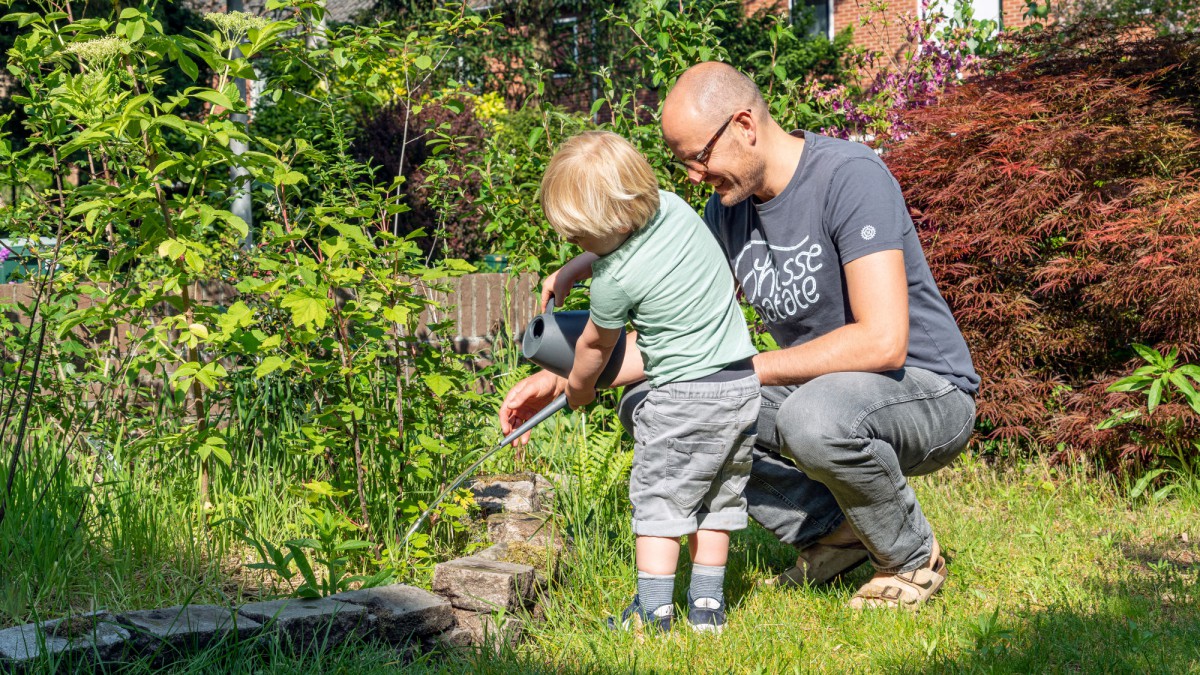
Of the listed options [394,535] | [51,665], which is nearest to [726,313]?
[394,535]

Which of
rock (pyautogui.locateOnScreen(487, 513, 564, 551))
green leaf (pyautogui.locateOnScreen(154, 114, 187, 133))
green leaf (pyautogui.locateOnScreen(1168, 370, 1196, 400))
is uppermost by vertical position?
green leaf (pyautogui.locateOnScreen(154, 114, 187, 133))

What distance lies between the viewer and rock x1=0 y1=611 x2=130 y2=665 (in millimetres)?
1938

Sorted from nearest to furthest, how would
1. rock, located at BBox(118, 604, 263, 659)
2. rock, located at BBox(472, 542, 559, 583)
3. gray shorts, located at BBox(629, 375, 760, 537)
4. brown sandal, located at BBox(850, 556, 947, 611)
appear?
rock, located at BBox(118, 604, 263, 659), gray shorts, located at BBox(629, 375, 760, 537), brown sandal, located at BBox(850, 556, 947, 611), rock, located at BBox(472, 542, 559, 583)

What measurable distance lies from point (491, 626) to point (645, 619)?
0.39 m

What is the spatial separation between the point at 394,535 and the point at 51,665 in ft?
3.79

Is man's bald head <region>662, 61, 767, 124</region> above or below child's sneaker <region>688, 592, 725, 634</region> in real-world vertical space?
above

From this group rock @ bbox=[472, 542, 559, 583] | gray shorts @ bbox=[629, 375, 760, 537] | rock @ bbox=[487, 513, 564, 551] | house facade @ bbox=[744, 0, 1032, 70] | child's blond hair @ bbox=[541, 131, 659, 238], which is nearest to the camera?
child's blond hair @ bbox=[541, 131, 659, 238]

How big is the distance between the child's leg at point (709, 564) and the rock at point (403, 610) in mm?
620

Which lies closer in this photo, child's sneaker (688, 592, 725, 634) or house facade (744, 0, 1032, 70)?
child's sneaker (688, 592, 725, 634)

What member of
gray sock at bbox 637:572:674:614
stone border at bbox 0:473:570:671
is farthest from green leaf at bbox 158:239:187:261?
gray sock at bbox 637:572:674:614

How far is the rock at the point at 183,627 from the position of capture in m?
2.09

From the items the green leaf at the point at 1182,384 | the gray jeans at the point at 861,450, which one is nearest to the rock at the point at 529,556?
the gray jeans at the point at 861,450

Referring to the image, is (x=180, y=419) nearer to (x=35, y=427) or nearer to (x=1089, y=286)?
(x=35, y=427)

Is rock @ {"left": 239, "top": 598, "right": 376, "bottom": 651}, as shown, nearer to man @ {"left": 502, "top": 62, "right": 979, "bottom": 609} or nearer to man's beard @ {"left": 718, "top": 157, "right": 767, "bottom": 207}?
man @ {"left": 502, "top": 62, "right": 979, "bottom": 609}
